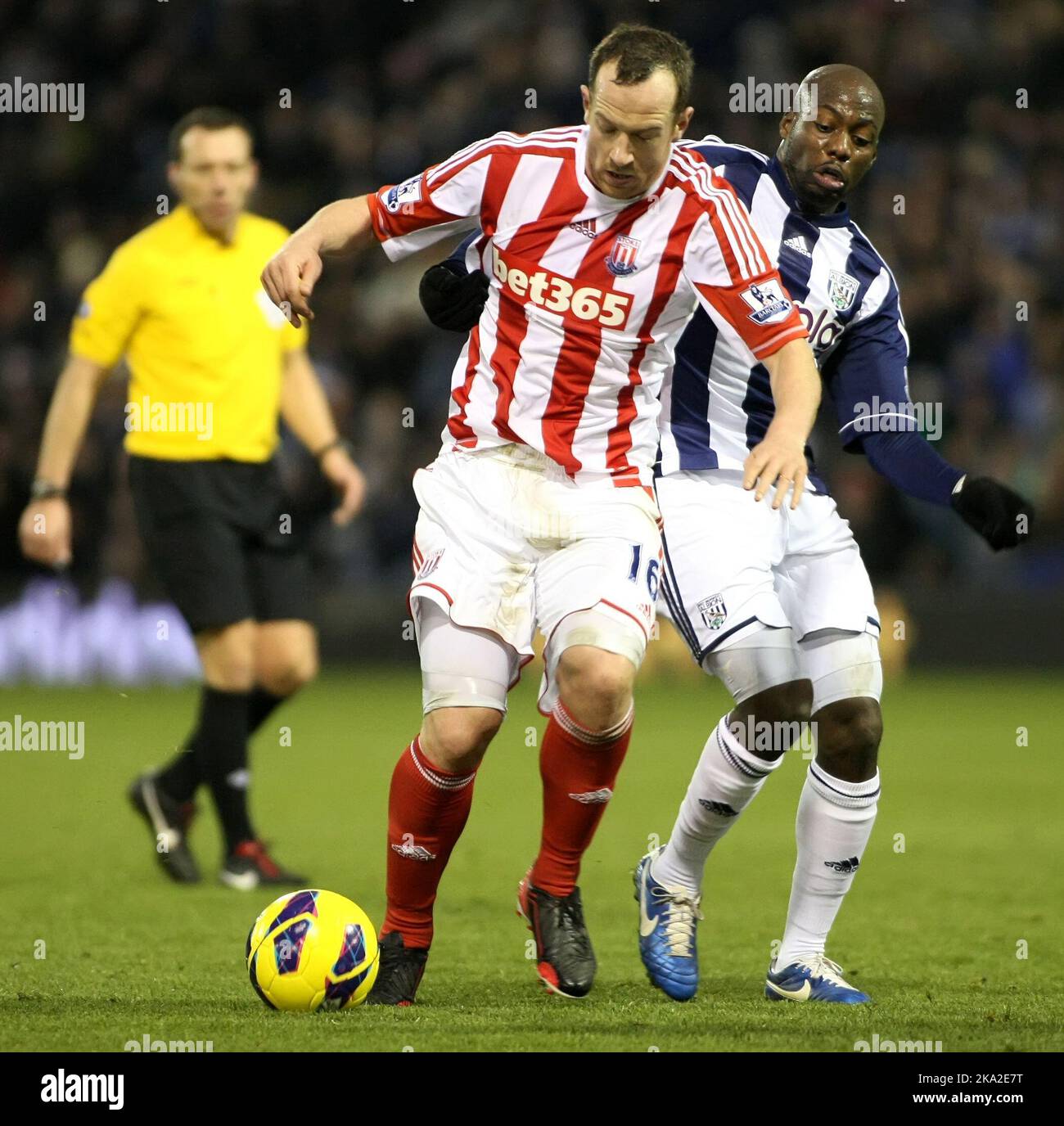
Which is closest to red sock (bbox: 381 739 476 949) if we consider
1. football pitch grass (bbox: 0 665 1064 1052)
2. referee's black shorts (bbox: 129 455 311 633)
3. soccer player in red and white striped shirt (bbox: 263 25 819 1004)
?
soccer player in red and white striped shirt (bbox: 263 25 819 1004)

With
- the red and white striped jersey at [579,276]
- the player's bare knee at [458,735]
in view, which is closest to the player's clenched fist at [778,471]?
the red and white striped jersey at [579,276]

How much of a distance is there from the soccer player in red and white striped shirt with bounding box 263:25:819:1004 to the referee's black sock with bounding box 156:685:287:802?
239cm

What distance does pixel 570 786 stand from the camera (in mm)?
4625

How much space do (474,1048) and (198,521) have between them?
11.1 feet

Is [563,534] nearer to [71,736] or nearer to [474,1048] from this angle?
[474,1048]

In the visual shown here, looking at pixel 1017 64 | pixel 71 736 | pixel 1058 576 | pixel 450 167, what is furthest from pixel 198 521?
pixel 1017 64

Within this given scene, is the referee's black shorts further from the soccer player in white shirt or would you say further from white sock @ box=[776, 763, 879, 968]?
white sock @ box=[776, 763, 879, 968]

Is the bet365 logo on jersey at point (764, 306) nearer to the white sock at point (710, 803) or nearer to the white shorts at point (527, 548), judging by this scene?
the white shorts at point (527, 548)

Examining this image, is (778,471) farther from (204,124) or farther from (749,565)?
(204,124)

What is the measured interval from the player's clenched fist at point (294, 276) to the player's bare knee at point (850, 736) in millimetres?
1620

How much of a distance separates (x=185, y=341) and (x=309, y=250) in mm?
2648

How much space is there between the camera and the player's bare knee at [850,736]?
4629 millimetres

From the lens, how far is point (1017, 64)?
15945 mm

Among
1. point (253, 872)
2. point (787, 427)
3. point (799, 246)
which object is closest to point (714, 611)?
point (787, 427)
